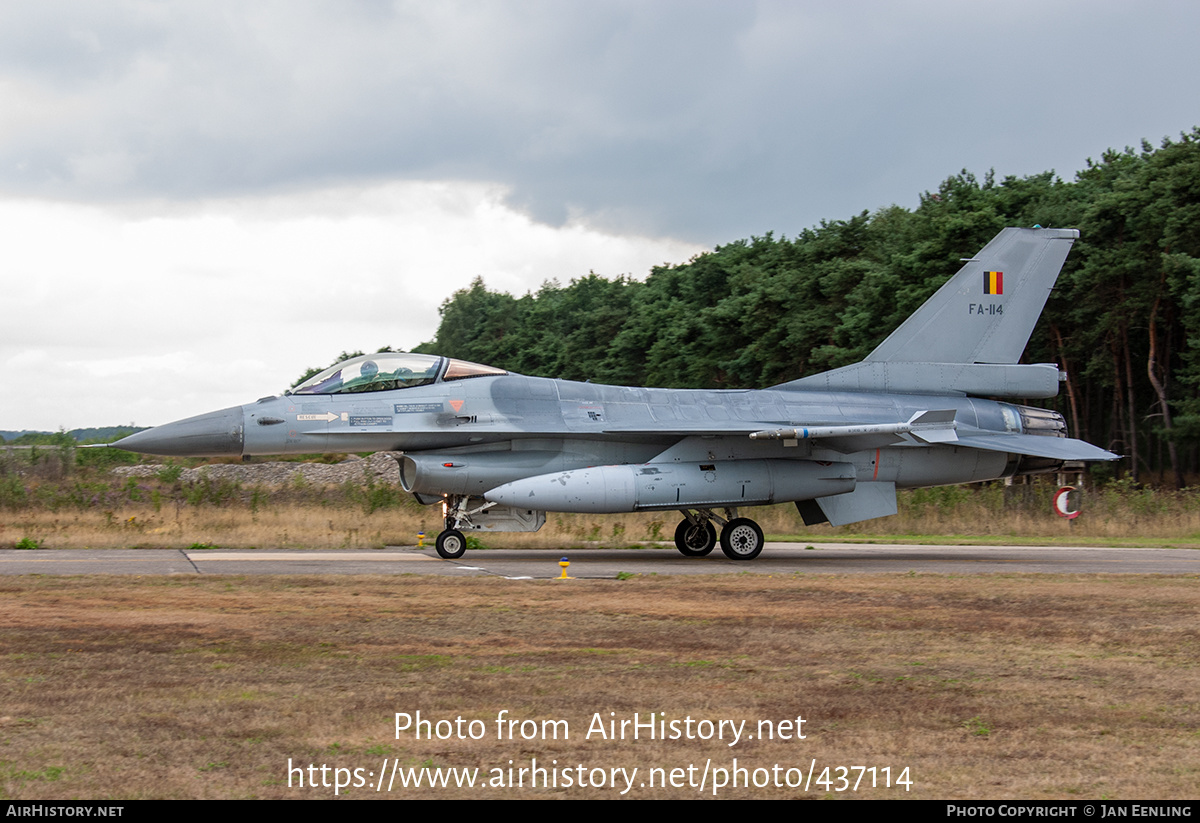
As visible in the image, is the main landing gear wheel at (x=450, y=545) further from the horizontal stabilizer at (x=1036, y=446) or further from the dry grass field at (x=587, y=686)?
the horizontal stabilizer at (x=1036, y=446)

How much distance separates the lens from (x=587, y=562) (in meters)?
16.4

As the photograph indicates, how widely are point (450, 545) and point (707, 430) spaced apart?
14.0 feet

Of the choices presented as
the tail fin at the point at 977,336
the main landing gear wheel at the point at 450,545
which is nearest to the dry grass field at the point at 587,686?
the main landing gear wheel at the point at 450,545

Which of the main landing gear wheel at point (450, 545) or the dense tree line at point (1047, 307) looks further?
the dense tree line at point (1047, 307)

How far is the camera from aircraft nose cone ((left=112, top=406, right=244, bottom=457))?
15508 mm

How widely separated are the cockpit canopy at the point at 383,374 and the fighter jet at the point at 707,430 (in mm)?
26

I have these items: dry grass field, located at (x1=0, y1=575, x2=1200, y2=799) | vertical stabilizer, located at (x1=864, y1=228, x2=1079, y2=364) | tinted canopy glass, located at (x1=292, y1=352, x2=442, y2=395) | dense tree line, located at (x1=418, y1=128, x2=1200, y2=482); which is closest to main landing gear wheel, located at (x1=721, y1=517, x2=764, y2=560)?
vertical stabilizer, located at (x1=864, y1=228, x2=1079, y2=364)

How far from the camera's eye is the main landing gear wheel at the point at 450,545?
1633 centimetres

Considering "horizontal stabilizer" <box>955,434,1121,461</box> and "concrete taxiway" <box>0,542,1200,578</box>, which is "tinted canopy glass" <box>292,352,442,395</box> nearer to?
"concrete taxiway" <box>0,542,1200,578</box>

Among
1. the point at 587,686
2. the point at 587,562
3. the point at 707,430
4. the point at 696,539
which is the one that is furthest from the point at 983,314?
the point at 587,686

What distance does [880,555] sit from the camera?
730 inches

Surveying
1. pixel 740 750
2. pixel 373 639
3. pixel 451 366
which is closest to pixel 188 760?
pixel 740 750

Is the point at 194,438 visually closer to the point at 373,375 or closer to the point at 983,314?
the point at 373,375

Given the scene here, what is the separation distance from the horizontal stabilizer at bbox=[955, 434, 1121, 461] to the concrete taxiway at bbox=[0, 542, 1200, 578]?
170 cm
